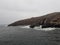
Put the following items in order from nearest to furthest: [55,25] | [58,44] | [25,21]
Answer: [58,44], [55,25], [25,21]

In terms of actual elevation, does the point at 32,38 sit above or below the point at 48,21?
below

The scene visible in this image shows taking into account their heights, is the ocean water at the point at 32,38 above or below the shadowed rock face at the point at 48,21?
below

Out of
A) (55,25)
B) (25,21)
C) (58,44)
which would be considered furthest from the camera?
(25,21)

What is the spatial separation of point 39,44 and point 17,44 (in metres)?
4.39

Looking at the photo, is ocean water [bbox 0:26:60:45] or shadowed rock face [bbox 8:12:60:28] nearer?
ocean water [bbox 0:26:60:45]

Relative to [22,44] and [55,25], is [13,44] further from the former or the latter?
[55,25]

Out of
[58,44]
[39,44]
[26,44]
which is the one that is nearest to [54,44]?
[58,44]

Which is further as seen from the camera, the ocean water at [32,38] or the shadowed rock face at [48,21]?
the shadowed rock face at [48,21]

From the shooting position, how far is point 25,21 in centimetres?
15662

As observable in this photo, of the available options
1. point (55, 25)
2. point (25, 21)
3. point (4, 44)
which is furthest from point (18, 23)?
point (4, 44)

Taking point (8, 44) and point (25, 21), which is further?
point (25, 21)

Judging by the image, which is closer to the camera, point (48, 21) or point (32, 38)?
point (32, 38)

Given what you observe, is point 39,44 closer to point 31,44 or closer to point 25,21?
point 31,44

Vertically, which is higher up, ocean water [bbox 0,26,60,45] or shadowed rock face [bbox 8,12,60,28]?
shadowed rock face [bbox 8,12,60,28]
